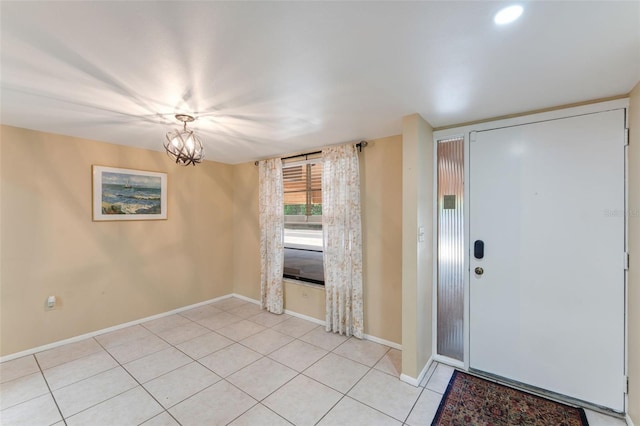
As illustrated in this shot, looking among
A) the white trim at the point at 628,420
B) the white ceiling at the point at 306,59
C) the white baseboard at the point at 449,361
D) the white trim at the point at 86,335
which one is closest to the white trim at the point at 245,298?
the white trim at the point at 86,335

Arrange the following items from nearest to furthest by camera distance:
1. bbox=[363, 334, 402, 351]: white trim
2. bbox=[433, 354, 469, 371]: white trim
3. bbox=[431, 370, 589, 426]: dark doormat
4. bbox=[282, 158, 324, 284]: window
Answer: bbox=[431, 370, 589, 426]: dark doormat → bbox=[433, 354, 469, 371]: white trim → bbox=[363, 334, 402, 351]: white trim → bbox=[282, 158, 324, 284]: window

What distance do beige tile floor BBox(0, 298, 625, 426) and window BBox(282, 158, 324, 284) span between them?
0.96 meters

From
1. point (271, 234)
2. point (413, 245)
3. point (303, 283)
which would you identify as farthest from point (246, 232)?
point (413, 245)

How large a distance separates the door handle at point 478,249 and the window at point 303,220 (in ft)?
6.46

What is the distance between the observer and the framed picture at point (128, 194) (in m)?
3.34

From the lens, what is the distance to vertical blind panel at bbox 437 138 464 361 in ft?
8.58

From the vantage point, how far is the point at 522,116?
2328mm

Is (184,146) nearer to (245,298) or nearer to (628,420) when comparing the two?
Answer: (245,298)

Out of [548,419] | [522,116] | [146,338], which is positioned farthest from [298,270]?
[522,116]

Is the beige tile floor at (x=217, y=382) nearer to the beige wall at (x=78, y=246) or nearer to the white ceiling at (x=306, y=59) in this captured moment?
the beige wall at (x=78, y=246)

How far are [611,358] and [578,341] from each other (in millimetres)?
200

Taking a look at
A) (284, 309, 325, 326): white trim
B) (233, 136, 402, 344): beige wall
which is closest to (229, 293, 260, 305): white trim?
(284, 309, 325, 326): white trim

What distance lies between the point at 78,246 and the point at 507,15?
4.50 metres

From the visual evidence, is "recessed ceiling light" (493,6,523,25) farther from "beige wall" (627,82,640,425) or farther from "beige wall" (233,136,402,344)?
"beige wall" (233,136,402,344)
